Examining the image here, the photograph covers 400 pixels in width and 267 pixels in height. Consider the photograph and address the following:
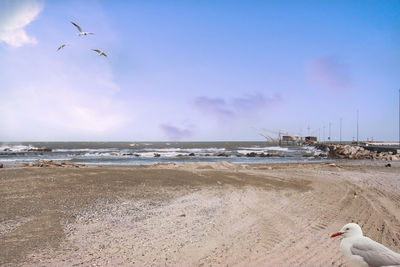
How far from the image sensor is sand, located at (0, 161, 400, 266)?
17.5 feet

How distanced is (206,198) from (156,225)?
3710 mm

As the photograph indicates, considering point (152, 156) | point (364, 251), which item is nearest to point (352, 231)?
point (364, 251)

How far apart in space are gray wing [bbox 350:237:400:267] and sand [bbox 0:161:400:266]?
1.38 metres

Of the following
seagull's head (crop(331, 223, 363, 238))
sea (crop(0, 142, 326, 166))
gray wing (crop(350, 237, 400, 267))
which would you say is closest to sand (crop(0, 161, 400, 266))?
seagull's head (crop(331, 223, 363, 238))

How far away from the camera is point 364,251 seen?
152 inches

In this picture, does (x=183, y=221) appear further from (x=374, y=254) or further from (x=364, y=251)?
(x=374, y=254)

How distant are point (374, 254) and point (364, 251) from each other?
122 mm

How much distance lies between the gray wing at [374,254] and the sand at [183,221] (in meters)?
1.38

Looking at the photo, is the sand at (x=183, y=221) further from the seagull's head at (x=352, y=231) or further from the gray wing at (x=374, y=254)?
the gray wing at (x=374, y=254)

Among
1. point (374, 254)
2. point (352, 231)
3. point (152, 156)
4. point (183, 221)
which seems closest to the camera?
point (374, 254)

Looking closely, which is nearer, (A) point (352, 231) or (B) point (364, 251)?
(B) point (364, 251)

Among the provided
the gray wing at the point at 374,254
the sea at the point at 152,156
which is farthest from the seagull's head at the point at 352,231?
the sea at the point at 152,156

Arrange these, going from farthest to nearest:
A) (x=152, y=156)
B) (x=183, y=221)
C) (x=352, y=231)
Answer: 1. (x=152, y=156)
2. (x=183, y=221)
3. (x=352, y=231)

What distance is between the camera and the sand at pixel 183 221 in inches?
210
